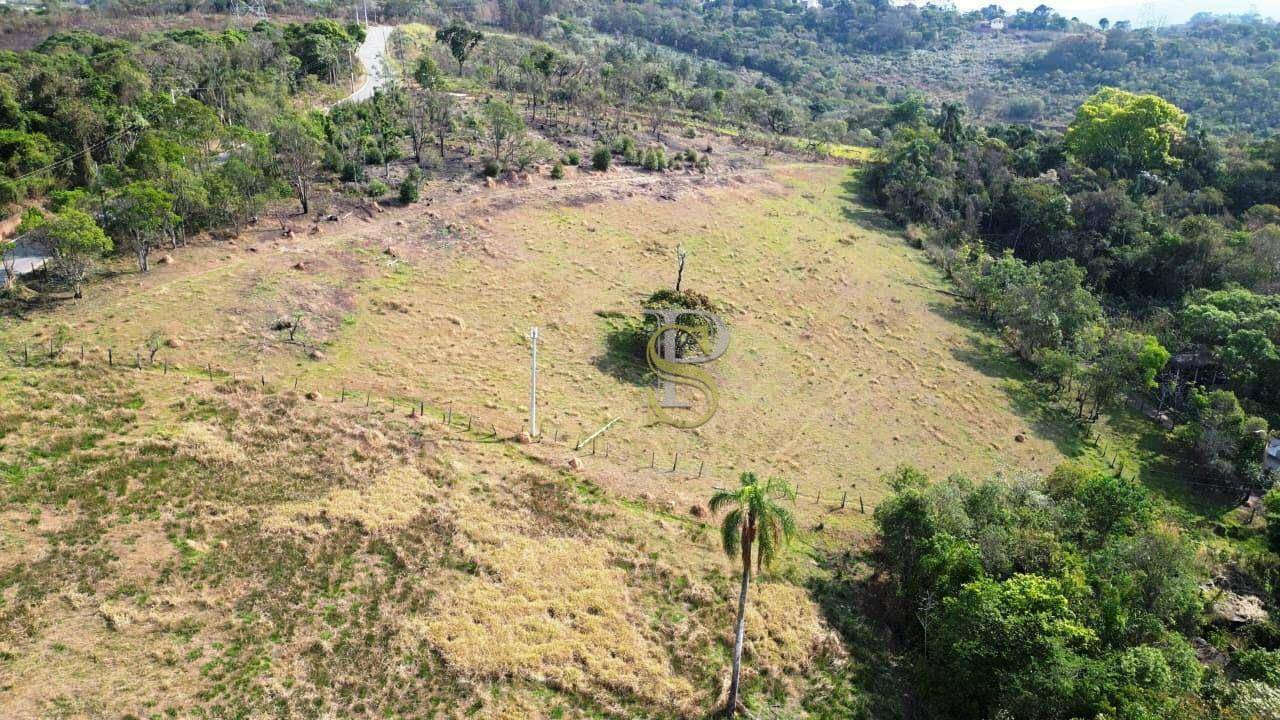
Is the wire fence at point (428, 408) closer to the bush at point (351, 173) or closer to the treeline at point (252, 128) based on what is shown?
the treeline at point (252, 128)

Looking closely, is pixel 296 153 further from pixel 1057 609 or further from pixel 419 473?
pixel 1057 609

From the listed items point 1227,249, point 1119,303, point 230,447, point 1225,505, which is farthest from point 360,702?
point 1227,249

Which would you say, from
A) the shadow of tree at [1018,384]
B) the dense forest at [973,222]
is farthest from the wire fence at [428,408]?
the shadow of tree at [1018,384]

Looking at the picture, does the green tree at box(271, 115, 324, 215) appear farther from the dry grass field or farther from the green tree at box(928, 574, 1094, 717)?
the green tree at box(928, 574, 1094, 717)

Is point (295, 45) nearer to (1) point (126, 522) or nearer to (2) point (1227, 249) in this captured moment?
(1) point (126, 522)

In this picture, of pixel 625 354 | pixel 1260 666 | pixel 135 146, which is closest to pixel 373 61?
pixel 135 146
